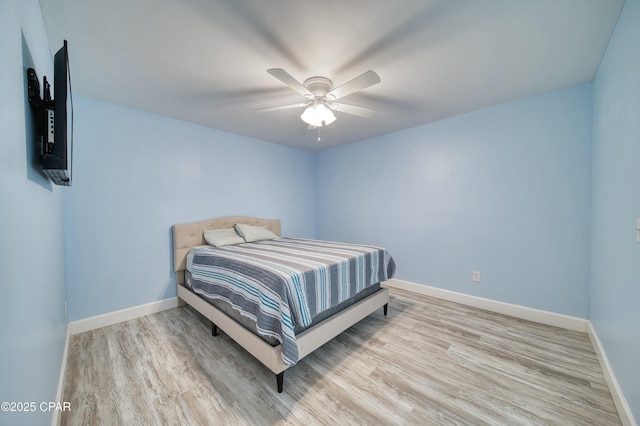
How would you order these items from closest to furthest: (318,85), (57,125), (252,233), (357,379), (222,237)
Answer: (57,125)
(357,379)
(318,85)
(222,237)
(252,233)

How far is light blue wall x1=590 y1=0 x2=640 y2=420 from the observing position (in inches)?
49.3

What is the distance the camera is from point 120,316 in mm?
2531

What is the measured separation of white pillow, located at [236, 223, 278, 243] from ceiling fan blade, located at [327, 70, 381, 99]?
2.18m

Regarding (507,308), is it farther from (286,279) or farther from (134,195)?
(134,195)

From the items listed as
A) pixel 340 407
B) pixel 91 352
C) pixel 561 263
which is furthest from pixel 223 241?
pixel 561 263

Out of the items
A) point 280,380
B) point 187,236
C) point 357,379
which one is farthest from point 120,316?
point 357,379

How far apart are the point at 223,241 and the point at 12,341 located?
7.59ft

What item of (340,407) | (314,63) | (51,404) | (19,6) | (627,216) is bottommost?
(340,407)

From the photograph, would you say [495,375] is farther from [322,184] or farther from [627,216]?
[322,184]

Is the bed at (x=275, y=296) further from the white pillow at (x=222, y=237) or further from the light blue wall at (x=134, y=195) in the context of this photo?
the light blue wall at (x=134, y=195)

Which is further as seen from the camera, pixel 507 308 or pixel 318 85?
pixel 507 308

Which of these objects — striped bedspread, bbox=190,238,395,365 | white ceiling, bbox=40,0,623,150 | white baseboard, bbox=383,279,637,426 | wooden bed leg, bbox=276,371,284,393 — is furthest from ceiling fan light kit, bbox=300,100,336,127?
white baseboard, bbox=383,279,637,426

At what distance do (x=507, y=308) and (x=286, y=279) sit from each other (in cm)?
267

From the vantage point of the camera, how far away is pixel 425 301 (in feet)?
10.1
